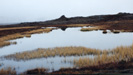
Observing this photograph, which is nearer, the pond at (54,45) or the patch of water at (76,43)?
the pond at (54,45)

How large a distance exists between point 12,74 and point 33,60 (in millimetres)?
5313

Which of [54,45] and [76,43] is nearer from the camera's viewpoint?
[54,45]

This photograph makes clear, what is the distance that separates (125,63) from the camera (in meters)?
14.3

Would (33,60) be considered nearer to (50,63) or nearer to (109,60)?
(50,63)

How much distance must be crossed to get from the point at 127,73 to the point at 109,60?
3.87 metres

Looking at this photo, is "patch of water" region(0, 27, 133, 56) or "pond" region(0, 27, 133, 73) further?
"patch of water" region(0, 27, 133, 56)

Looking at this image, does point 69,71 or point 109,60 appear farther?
point 109,60

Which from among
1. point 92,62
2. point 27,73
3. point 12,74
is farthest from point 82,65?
point 12,74

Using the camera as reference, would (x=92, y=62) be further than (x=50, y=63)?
No

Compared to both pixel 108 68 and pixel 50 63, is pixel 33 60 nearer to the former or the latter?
pixel 50 63

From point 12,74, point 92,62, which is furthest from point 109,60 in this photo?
point 12,74

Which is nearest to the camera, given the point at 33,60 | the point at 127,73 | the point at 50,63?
the point at 127,73

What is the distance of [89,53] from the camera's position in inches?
809

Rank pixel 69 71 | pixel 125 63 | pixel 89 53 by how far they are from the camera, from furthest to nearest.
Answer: pixel 89 53, pixel 125 63, pixel 69 71
